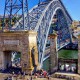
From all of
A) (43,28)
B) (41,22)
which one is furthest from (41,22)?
(43,28)

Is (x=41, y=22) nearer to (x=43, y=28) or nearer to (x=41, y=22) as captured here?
(x=41, y=22)

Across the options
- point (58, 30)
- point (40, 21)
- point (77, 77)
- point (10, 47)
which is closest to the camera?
point (77, 77)

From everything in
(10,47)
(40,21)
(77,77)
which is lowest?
(77,77)

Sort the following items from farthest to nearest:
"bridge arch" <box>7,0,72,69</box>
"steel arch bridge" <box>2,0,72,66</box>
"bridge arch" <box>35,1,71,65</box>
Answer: "bridge arch" <box>35,1,71,65</box>
"bridge arch" <box>7,0,72,69</box>
"steel arch bridge" <box>2,0,72,66</box>

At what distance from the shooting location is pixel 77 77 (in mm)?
23734

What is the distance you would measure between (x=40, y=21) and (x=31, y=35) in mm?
10364

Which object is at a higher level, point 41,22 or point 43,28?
point 41,22

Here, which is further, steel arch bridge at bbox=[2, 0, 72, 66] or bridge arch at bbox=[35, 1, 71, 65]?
bridge arch at bbox=[35, 1, 71, 65]

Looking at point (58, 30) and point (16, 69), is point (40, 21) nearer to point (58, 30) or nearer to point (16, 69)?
point (16, 69)

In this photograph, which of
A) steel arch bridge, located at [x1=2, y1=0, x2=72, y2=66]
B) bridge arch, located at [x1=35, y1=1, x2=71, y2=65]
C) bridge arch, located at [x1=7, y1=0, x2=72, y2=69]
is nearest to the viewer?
steel arch bridge, located at [x1=2, y1=0, x2=72, y2=66]

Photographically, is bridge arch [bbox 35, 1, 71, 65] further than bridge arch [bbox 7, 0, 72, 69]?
Yes

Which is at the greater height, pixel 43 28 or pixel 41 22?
pixel 41 22

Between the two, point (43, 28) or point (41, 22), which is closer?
point (43, 28)

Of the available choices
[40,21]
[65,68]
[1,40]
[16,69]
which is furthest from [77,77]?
[40,21]
